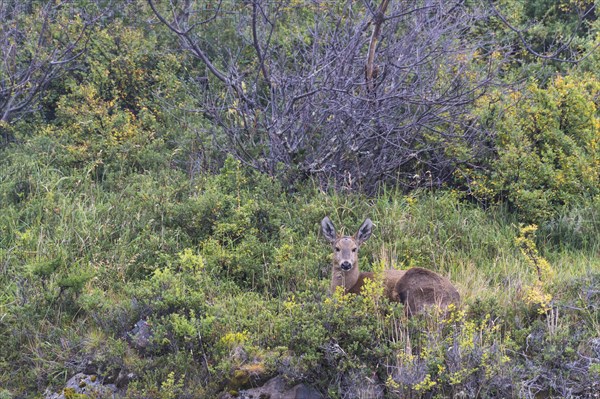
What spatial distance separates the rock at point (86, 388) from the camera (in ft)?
22.4

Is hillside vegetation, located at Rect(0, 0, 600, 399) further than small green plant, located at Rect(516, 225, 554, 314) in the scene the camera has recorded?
No

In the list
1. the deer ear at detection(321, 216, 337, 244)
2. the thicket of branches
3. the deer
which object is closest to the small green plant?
the deer

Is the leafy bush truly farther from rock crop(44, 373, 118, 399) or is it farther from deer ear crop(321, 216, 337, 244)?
rock crop(44, 373, 118, 399)

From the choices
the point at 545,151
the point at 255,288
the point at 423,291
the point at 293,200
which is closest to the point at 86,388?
the point at 255,288

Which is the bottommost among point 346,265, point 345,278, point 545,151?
point 345,278

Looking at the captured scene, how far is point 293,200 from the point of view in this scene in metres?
9.37

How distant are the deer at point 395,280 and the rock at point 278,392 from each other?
3.56 ft

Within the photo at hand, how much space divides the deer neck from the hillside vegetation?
0.19m

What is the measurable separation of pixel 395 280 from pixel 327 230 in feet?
3.02

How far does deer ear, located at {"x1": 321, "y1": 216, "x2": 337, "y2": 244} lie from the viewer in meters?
7.84

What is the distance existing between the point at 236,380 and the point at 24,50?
260 inches

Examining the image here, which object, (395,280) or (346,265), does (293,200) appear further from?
(395,280)

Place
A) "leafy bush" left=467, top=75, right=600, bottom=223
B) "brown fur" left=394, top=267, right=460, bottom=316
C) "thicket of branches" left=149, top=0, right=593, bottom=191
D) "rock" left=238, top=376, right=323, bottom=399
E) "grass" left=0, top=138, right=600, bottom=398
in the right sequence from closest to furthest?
"rock" left=238, top=376, right=323, bottom=399, "grass" left=0, top=138, right=600, bottom=398, "brown fur" left=394, top=267, right=460, bottom=316, "leafy bush" left=467, top=75, right=600, bottom=223, "thicket of branches" left=149, top=0, right=593, bottom=191

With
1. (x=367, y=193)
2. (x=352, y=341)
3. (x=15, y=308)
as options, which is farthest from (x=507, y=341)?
(x=15, y=308)
